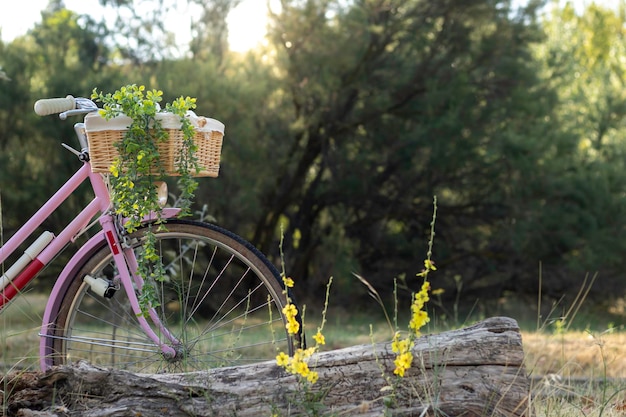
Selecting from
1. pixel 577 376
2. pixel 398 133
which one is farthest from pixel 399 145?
pixel 577 376

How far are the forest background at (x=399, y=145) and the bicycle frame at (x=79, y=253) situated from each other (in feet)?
19.3

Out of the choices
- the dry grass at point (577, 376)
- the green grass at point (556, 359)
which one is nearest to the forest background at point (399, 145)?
the green grass at point (556, 359)

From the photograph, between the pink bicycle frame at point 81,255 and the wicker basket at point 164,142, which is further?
the pink bicycle frame at point 81,255

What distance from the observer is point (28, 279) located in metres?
2.47

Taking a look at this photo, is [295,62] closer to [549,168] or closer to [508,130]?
[508,130]

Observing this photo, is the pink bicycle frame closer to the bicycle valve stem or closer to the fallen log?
the bicycle valve stem

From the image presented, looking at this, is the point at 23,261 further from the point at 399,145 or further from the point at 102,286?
the point at 399,145

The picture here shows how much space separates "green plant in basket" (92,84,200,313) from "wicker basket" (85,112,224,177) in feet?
0.04

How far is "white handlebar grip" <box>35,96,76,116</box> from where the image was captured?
7.75 feet

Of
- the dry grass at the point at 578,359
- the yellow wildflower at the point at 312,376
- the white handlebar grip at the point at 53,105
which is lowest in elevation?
the dry grass at the point at 578,359

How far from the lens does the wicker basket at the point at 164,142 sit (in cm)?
227

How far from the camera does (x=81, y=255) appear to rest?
2408 mm

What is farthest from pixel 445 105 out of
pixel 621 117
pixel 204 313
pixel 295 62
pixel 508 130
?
pixel 204 313

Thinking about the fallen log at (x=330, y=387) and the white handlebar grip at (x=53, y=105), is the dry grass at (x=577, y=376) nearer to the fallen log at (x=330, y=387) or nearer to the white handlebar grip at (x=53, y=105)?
the fallen log at (x=330, y=387)
